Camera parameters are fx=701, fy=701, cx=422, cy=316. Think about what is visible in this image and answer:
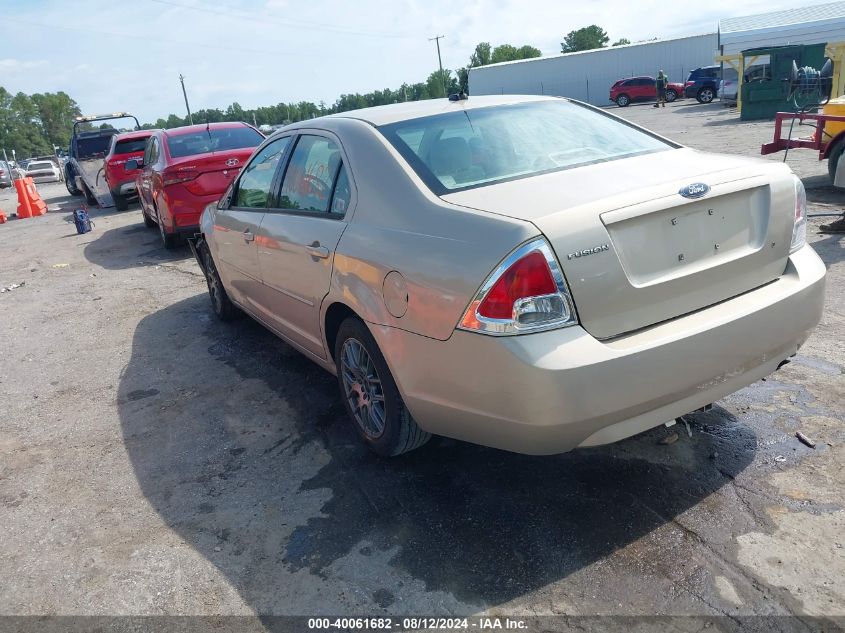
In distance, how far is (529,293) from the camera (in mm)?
2525

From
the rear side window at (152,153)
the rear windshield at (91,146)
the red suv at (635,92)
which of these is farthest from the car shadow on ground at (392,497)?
the red suv at (635,92)

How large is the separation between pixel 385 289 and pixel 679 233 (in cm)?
122

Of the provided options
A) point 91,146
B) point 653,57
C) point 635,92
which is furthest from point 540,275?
point 653,57

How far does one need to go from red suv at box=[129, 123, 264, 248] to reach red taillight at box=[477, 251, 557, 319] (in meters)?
7.43

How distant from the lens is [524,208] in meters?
2.70

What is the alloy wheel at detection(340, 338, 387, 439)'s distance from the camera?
11.4ft

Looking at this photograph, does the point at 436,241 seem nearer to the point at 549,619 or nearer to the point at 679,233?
the point at 679,233

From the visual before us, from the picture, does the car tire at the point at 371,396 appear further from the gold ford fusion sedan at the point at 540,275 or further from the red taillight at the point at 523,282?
the red taillight at the point at 523,282

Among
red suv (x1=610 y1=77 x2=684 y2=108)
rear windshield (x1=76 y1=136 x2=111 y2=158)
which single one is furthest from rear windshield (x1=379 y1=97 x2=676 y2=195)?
red suv (x1=610 y1=77 x2=684 y2=108)

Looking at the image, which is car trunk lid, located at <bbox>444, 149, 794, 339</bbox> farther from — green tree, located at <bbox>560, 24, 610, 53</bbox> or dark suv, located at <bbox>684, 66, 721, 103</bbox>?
green tree, located at <bbox>560, 24, 610, 53</bbox>

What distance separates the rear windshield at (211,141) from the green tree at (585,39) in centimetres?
11060

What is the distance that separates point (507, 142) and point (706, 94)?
36.9 meters

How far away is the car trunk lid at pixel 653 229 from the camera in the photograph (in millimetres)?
2566

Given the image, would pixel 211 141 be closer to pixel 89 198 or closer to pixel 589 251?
pixel 589 251
